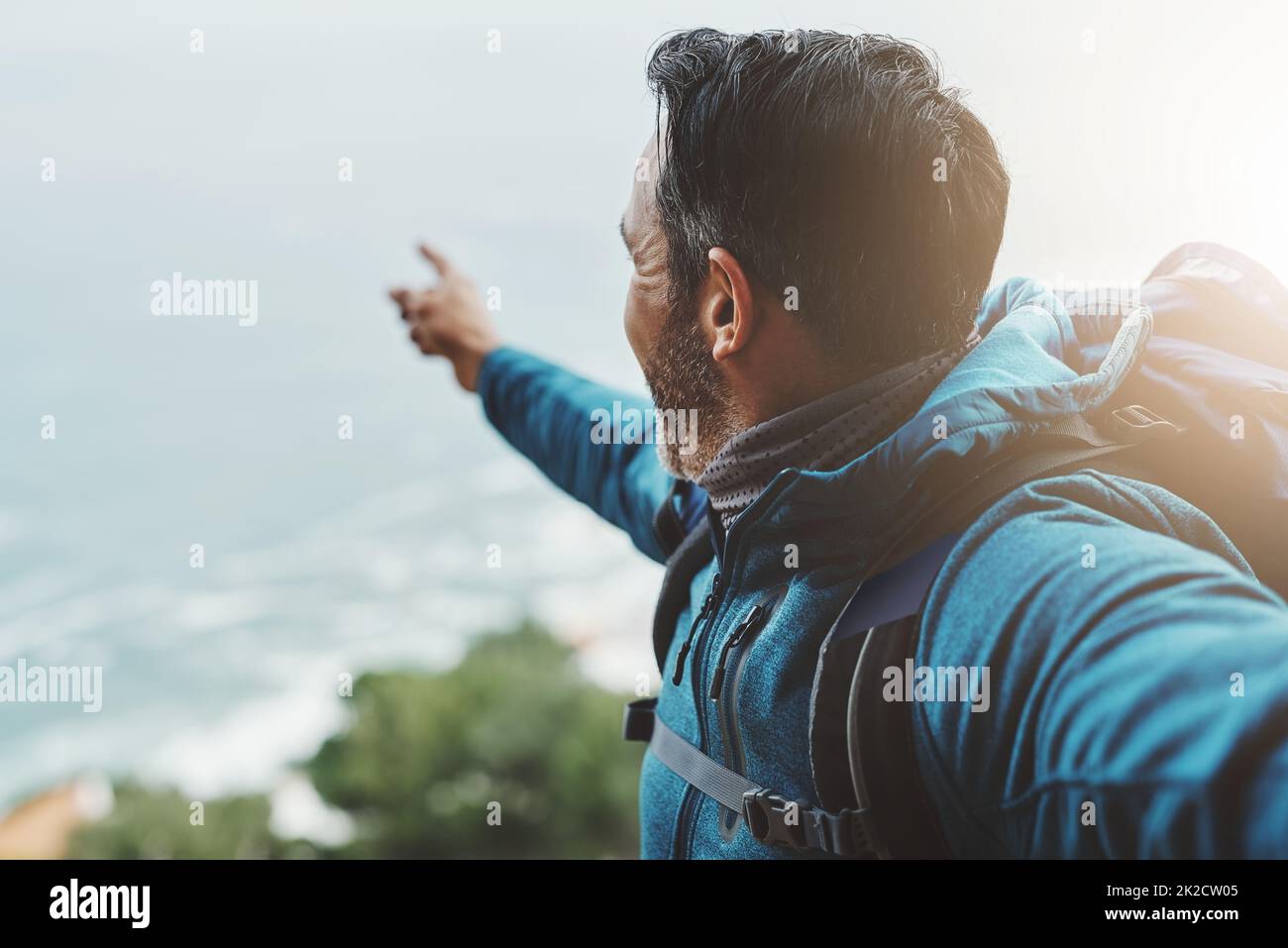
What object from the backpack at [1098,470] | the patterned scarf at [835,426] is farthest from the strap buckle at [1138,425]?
the patterned scarf at [835,426]

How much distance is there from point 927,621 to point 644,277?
0.47 m

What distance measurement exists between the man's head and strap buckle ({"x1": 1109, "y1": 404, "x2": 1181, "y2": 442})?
7.1 inches

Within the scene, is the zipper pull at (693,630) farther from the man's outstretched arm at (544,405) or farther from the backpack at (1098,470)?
the man's outstretched arm at (544,405)

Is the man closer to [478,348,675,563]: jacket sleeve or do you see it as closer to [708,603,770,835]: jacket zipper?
[708,603,770,835]: jacket zipper

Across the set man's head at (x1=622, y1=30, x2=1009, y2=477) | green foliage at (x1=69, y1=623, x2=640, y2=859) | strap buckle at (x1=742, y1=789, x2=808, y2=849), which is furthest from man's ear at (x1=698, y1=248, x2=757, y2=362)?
green foliage at (x1=69, y1=623, x2=640, y2=859)

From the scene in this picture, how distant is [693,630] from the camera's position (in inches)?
41.5

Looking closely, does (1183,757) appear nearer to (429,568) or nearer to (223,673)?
(223,673)

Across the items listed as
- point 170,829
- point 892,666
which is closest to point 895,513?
point 892,666

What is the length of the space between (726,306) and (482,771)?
5.84 m

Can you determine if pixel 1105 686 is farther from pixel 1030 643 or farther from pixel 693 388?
pixel 693 388
